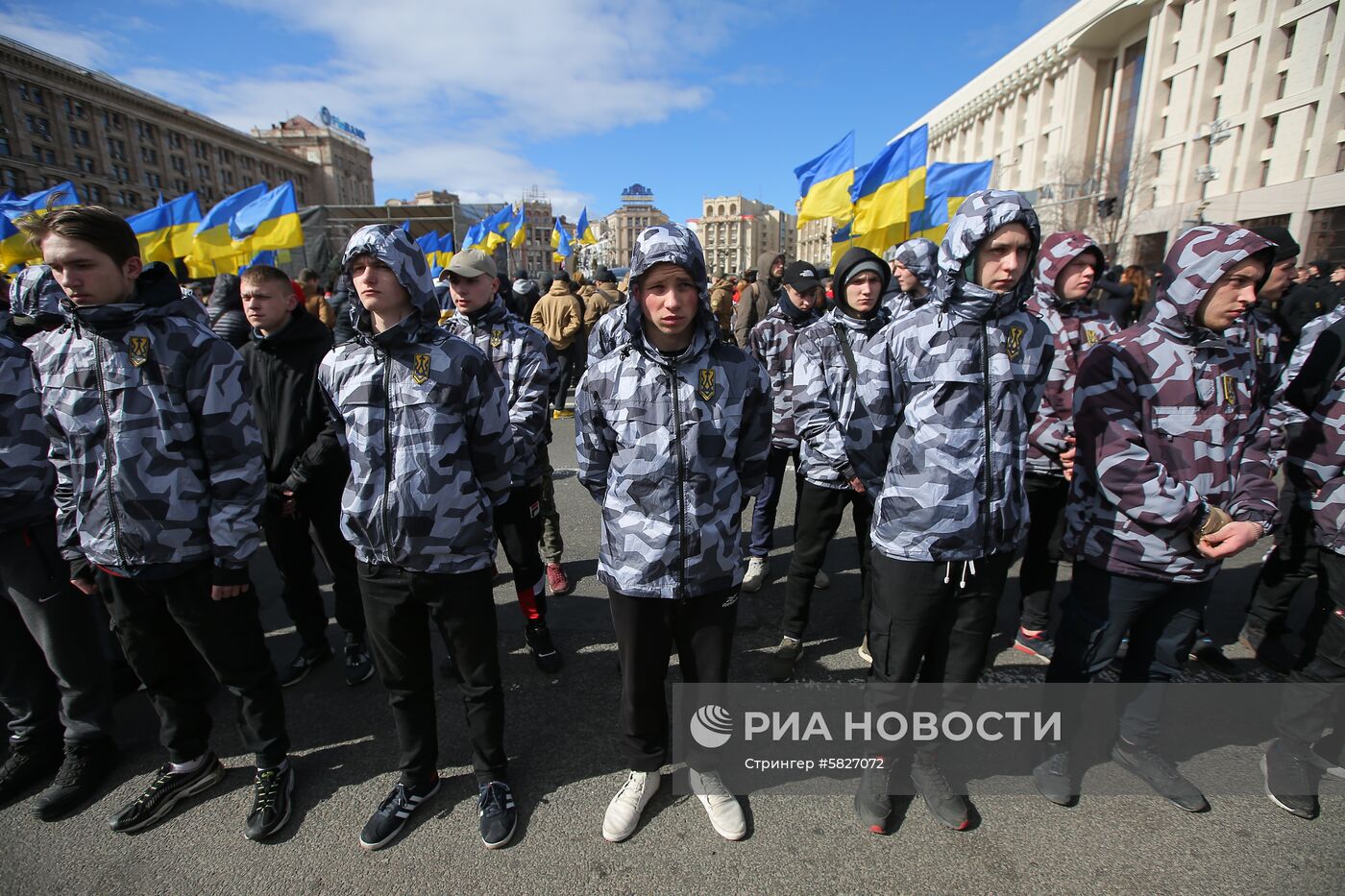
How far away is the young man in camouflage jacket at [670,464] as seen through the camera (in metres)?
2.17

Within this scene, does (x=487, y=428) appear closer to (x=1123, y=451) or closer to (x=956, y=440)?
(x=956, y=440)

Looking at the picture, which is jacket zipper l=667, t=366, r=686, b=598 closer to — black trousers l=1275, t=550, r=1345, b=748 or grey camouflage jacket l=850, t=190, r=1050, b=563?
grey camouflage jacket l=850, t=190, r=1050, b=563

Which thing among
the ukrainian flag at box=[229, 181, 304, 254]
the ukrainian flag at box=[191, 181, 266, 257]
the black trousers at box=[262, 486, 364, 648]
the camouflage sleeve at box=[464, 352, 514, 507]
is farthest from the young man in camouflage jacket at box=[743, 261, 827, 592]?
the ukrainian flag at box=[191, 181, 266, 257]

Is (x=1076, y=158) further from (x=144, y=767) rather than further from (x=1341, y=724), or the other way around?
(x=144, y=767)

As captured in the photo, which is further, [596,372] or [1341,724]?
[1341,724]

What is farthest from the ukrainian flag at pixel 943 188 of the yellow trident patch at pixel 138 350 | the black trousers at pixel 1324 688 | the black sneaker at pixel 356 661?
the yellow trident patch at pixel 138 350

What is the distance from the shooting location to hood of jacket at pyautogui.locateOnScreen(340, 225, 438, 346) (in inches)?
85.7

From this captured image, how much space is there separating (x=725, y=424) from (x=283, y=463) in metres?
2.49

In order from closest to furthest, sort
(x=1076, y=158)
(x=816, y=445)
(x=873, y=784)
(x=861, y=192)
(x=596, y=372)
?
(x=596, y=372) < (x=873, y=784) < (x=816, y=445) < (x=861, y=192) < (x=1076, y=158)

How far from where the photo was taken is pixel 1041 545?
3.65 metres

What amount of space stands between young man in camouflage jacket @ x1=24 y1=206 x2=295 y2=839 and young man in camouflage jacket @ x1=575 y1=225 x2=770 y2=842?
1.38m

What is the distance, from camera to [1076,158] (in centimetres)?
4309

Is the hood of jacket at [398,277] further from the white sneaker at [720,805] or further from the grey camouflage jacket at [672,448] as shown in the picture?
the white sneaker at [720,805]

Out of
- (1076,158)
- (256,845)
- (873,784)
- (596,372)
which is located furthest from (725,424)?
(1076,158)
